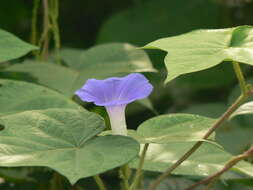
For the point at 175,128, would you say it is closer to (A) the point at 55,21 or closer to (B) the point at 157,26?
(A) the point at 55,21

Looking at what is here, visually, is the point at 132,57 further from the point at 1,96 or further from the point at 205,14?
the point at 205,14

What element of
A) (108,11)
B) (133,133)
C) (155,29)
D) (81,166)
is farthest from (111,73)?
(108,11)

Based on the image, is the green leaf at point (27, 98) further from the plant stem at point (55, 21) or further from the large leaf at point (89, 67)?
the plant stem at point (55, 21)

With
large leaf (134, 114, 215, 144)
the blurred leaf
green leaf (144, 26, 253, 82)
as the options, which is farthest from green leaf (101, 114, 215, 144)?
the blurred leaf

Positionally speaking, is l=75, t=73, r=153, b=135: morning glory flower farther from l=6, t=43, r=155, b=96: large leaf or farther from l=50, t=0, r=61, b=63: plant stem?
l=50, t=0, r=61, b=63: plant stem

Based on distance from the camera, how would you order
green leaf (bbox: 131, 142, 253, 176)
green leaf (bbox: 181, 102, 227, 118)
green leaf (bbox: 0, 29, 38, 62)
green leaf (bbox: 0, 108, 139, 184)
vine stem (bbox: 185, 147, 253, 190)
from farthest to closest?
1. green leaf (bbox: 181, 102, 227, 118)
2. green leaf (bbox: 0, 29, 38, 62)
3. green leaf (bbox: 131, 142, 253, 176)
4. vine stem (bbox: 185, 147, 253, 190)
5. green leaf (bbox: 0, 108, 139, 184)

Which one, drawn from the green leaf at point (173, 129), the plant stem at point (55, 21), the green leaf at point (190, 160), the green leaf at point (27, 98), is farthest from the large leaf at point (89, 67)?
the green leaf at point (173, 129)
